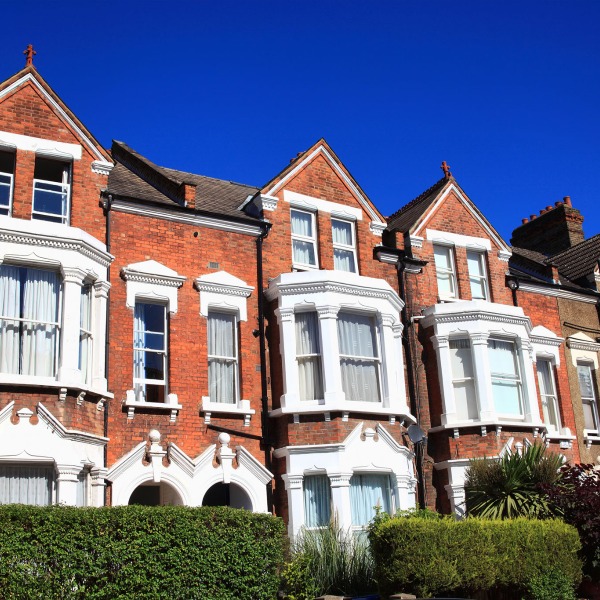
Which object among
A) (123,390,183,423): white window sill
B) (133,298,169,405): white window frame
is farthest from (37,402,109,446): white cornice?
(133,298,169,405): white window frame

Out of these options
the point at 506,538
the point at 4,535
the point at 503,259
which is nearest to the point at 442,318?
the point at 503,259

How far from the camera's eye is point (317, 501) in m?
18.5

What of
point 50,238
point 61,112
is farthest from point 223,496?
point 61,112

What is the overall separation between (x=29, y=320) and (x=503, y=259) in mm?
14262

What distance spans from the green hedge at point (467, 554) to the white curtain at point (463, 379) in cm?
514

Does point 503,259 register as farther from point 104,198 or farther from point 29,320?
point 29,320

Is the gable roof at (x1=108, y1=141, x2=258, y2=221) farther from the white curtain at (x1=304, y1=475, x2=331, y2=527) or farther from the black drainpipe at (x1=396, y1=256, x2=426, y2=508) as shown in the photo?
the white curtain at (x1=304, y1=475, x2=331, y2=527)

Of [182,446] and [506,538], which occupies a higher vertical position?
[182,446]

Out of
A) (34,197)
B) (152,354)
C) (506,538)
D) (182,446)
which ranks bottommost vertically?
(506,538)

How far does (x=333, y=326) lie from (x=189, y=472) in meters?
4.68

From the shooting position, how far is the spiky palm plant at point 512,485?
57.9ft

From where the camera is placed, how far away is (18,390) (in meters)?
15.5

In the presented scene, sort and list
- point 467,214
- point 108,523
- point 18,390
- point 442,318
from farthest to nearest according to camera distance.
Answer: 1. point 467,214
2. point 442,318
3. point 18,390
4. point 108,523

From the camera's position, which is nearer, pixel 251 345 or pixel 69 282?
pixel 69 282
